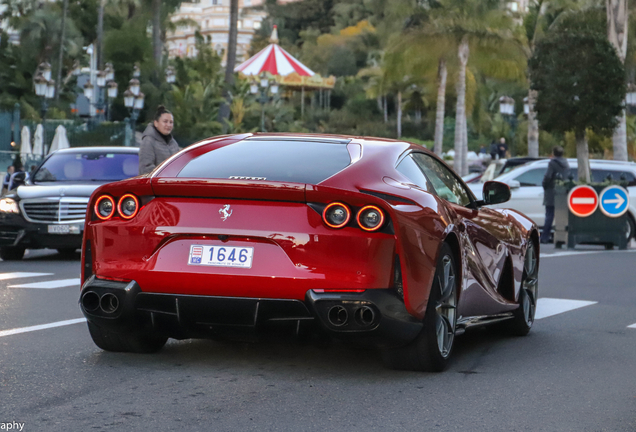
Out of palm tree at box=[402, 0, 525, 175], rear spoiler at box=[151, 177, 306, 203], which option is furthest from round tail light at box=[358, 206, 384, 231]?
palm tree at box=[402, 0, 525, 175]

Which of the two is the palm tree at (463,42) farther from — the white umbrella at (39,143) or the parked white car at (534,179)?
the parked white car at (534,179)

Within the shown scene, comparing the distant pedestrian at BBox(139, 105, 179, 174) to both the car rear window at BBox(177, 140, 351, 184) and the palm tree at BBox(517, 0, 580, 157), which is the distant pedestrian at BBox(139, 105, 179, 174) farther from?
the palm tree at BBox(517, 0, 580, 157)

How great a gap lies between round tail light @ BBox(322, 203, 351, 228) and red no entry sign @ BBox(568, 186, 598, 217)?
1484 centimetres

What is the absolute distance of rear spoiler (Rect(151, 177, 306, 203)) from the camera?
19.2 ft

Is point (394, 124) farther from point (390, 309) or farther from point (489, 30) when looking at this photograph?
point (390, 309)

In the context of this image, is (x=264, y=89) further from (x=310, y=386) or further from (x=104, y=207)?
(x=310, y=386)

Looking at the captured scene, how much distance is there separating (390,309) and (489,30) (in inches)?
1598

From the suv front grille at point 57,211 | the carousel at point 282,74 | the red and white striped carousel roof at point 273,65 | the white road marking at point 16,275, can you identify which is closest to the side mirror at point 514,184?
the suv front grille at point 57,211

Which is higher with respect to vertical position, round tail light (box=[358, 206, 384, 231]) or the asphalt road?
round tail light (box=[358, 206, 384, 231])

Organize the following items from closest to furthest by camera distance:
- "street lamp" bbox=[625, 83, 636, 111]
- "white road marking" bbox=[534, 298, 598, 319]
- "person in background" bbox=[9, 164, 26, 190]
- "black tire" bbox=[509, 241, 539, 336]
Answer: "black tire" bbox=[509, 241, 539, 336]
"white road marking" bbox=[534, 298, 598, 319]
"person in background" bbox=[9, 164, 26, 190]
"street lamp" bbox=[625, 83, 636, 111]

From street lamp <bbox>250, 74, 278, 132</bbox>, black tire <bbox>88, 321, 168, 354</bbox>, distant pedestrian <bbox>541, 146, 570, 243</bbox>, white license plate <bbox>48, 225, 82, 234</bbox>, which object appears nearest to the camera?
black tire <bbox>88, 321, 168, 354</bbox>

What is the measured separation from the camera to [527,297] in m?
8.48

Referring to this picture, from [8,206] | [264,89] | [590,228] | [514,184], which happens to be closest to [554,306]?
[8,206]

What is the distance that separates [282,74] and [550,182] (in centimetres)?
4537
